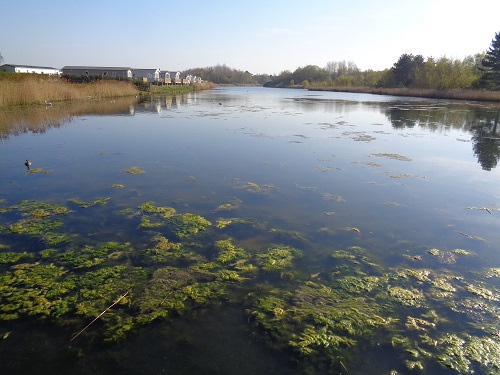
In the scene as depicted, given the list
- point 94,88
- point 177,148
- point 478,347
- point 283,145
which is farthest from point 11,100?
point 478,347

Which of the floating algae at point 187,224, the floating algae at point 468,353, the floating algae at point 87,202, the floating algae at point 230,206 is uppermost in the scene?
the floating algae at point 87,202

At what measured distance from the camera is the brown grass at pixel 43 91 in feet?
61.0

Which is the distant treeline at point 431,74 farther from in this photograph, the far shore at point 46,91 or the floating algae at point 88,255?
the floating algae at point 88,255

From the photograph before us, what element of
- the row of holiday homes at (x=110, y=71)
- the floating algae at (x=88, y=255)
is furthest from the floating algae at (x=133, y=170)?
the row of holiday homes at (x=110, y=71)

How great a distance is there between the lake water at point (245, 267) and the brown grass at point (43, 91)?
42.8 feet

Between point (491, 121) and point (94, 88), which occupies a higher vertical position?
point (94, 88)

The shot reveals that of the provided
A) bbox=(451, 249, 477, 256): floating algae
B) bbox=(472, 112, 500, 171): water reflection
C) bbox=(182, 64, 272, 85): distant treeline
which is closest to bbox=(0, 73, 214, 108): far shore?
bbox=(451, 249, 477, 256): floating algae

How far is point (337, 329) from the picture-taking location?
3172 millimetres

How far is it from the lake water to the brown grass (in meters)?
13.0

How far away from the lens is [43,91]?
20.6 metres

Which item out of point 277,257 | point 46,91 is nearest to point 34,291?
point 277,257

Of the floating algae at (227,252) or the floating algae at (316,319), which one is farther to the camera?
the floating algae at (227,252)

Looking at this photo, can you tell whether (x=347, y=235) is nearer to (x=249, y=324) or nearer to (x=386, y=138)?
(x=249, y=324)

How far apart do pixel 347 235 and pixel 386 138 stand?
1029 cm
